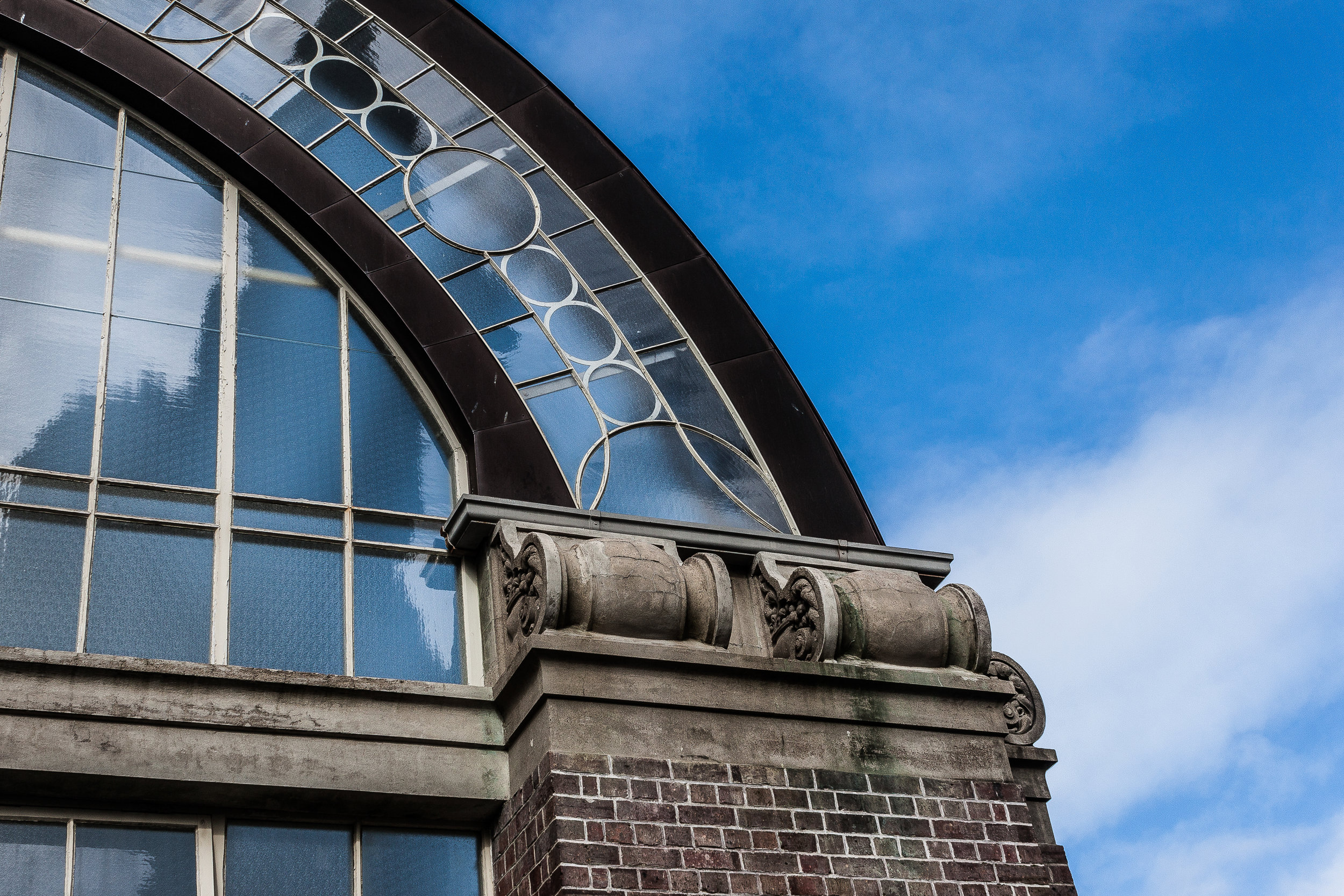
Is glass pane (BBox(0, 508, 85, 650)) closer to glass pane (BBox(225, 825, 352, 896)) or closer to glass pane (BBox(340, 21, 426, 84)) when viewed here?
glass pane (BBox(225, 825, 352, 896))

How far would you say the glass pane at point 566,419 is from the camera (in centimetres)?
731

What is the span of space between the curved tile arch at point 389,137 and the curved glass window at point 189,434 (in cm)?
62

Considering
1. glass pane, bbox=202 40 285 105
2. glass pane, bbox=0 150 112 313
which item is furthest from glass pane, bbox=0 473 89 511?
glass pane, bbox=202 40 285 105

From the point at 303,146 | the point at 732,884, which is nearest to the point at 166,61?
the point at 303,146

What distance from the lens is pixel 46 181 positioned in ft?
23.9

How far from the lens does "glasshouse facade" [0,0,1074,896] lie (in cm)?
565

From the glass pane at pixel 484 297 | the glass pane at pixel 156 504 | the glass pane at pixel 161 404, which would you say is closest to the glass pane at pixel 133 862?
the glass pane at pixel 156 504

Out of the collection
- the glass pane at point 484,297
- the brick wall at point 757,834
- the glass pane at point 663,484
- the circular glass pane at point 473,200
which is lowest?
the brick wall at point 757,834

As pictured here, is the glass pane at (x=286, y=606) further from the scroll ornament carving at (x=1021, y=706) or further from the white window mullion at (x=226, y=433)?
the scroll ornament carving at (x=1021, y=706)

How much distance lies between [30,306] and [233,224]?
1.24 metres

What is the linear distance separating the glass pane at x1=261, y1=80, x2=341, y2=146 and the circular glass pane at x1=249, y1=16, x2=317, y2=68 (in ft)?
0.78

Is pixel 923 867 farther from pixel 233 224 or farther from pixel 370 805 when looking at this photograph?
pixel 233 224

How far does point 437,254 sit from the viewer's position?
25.9 feet

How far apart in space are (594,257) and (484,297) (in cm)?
81
